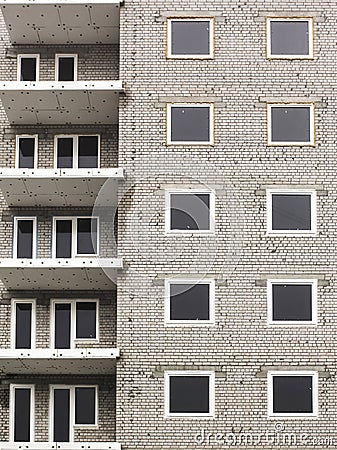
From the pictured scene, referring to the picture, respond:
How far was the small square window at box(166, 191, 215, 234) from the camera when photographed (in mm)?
31484

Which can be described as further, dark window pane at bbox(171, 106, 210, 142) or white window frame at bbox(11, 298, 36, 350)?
white window frame at bbox(11, 298, 36, 350)

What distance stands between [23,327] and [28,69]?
23.0ft

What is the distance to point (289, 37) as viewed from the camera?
3253cm

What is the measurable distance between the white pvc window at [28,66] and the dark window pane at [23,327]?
6192 millimetres

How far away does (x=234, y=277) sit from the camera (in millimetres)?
31172

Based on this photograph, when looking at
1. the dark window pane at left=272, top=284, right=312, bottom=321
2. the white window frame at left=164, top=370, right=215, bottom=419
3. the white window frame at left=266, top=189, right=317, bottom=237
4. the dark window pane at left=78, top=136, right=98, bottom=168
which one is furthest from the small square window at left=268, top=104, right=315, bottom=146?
the white window frame at left=164, top=370, right=215, bottom=419

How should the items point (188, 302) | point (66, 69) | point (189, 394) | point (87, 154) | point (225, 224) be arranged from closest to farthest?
point (189, 394) → point (188, 302) → point (225, 224) → point (87, 154) → point (66, 69)

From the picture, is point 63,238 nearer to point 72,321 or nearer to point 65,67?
point 72,321

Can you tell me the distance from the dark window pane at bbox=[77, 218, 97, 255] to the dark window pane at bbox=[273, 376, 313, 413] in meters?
6.21

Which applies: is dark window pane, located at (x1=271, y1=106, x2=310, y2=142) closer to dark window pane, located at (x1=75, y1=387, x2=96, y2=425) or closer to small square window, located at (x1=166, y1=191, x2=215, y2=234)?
small square window, located at (x1=166, y1=191, x2=215, y2=234)

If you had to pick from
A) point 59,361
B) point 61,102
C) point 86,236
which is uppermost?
point 61,102

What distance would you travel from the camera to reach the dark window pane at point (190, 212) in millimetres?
31500

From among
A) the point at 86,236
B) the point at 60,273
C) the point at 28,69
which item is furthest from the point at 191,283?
the point at 28,69

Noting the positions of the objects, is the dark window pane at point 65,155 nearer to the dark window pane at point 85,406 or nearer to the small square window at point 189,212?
the small square window at point 189,212
